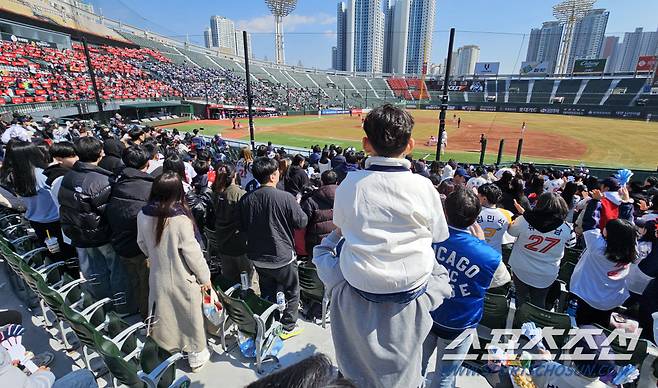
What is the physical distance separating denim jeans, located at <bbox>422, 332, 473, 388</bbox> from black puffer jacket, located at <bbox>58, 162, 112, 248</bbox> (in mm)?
3632

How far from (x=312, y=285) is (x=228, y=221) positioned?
4.27 ft

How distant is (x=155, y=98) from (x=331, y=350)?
1488 inches

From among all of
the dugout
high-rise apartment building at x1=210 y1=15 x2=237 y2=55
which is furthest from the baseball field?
high-rise apartment building at x1=210 y1=15 x2=237 y2=55

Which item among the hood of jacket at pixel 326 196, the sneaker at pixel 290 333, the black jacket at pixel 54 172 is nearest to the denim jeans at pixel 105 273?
the black jacket at pixel 54 172

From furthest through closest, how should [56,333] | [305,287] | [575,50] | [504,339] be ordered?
[575,50], [305,287], [56,333], [504,339]

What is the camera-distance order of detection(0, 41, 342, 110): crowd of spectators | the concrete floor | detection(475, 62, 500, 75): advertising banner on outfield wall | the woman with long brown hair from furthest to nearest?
detection(475, 62, 500, 75): advertising banner on outfield wall
detection(0, 41, 342, 110): crowd of spectators
the concrete floor
the woman with long brown hair

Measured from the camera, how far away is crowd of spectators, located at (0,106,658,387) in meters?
1.49

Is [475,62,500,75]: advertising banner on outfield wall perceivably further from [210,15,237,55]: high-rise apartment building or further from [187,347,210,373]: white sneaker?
[210,15,237,55]: high-rise apartment building

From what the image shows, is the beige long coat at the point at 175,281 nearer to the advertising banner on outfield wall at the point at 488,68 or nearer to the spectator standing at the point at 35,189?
the spectator standing at the point at 35,189

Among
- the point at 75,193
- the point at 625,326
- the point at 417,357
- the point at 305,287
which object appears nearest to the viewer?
the point at 417,357

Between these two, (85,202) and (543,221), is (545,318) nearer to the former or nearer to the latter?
(543,221)

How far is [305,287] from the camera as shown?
4160 mm

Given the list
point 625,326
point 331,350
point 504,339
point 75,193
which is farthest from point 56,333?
point 625,326

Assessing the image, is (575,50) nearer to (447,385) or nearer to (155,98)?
(155,98)
